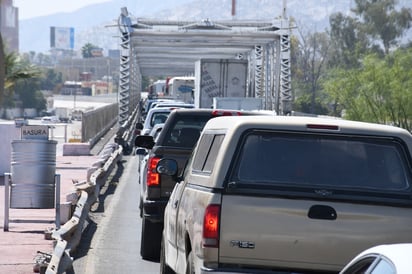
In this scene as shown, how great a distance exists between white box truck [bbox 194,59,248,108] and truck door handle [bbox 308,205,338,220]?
42.1 m

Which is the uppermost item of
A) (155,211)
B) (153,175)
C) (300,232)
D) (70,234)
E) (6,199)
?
(300,232)

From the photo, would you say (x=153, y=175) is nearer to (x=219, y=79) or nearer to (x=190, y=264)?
(x=190, y=264)

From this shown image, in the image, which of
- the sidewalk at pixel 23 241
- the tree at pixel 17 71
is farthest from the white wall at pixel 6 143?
the tree at pixel 17 71

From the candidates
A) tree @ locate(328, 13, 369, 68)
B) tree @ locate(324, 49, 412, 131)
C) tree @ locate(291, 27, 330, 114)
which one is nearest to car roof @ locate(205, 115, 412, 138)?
tree @ locate(324, 49, 412, 131)

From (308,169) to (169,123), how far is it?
6103mm

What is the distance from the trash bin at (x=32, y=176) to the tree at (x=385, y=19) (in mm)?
98698

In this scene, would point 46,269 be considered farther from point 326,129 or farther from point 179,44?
point 179,44

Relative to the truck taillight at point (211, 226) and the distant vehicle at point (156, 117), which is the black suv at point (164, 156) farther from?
the distant vehicle at point (156, 117)

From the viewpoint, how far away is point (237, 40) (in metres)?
62.0

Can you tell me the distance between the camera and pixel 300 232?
25.7 feet

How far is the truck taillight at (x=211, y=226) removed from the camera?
7895 mm

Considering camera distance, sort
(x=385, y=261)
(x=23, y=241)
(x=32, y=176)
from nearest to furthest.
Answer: (x=385, y=261) < (x=23, y=241) < (x=32, y=176)

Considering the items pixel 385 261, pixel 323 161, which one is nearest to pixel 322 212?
pixel 323 161

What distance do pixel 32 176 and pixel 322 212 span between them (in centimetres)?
894
